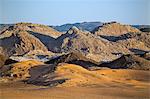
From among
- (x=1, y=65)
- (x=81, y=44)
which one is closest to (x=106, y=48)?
(x=81, y=44)

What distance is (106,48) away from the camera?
48.3m

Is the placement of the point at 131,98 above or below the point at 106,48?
above

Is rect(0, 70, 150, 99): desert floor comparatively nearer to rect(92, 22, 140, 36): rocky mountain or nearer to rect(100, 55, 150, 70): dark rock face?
rect(100, 55, 150, 70): dark rock face

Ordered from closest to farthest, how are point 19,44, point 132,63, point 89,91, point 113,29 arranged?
point 89,91, point 132,63, point 19,44, point 113,29

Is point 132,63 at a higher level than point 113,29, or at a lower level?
higher

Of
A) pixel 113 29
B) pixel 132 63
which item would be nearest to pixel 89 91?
pixel 132 63

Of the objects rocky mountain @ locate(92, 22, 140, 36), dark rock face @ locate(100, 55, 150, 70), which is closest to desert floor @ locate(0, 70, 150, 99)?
dark rock face @ locate(100, 55, 150, 70)

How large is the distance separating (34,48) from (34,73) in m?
24.4

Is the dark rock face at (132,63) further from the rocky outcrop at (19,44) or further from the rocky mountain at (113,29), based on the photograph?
the rocky mountain at (113,29)

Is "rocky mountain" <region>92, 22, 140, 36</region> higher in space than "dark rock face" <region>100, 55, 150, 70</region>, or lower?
lower

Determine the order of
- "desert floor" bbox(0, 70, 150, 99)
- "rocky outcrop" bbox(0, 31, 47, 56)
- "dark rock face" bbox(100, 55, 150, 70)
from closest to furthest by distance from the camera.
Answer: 1. "desert floor" bbox(0, 70, 150, 99)
2. "dark rock face" bbox(100, 55, 150, 70)
3. "rocky outcrop" bbox(0, 31, 47, 56)

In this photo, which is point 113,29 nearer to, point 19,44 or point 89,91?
point 19,44

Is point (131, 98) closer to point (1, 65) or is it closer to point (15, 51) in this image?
point (1, 65)

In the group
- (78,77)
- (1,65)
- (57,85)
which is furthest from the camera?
(1,65)
